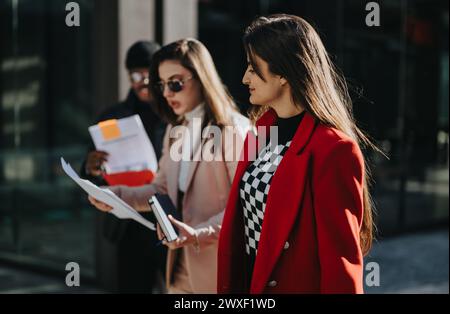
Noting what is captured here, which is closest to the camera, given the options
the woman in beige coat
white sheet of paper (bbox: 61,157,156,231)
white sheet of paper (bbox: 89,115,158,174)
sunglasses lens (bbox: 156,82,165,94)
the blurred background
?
white sheet of paper (bbox: 61,157,156,231)

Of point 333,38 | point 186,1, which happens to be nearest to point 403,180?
point 333,38

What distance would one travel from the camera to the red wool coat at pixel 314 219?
1991 millimetres

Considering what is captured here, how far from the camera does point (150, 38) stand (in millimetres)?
5469

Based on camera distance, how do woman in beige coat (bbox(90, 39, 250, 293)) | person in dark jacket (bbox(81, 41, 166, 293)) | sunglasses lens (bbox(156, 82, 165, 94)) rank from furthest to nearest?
person in dark jacket (bbox(81, 41, 166, 293)) → sunglasses lens (bbox(156, 82, 165, 94)) → woman in beige coat (bbox(90, 39, 250, 293))

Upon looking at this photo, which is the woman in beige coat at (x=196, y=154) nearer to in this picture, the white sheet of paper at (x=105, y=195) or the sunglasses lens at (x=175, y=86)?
the sunglasses lens at (x=175, y=86)

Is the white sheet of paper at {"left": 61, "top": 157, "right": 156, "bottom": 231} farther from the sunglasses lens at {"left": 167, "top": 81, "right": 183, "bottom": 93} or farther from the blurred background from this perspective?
the blurred background

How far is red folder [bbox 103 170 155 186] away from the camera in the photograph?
139 inches

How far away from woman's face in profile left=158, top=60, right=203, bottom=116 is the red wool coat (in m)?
1.09

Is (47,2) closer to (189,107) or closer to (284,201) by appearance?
(189,107)

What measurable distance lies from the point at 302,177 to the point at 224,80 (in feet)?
15.4

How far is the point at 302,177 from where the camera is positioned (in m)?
2.05

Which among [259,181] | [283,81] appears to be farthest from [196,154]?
[283,81]

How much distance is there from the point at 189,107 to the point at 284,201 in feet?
4.01

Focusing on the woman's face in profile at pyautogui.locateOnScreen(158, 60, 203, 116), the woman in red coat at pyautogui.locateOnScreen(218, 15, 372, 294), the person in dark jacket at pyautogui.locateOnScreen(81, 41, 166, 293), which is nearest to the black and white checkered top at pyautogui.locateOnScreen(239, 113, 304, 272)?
the woman in red coat at pyautogui.locateOnScreen(218, 15, 372, 294)
